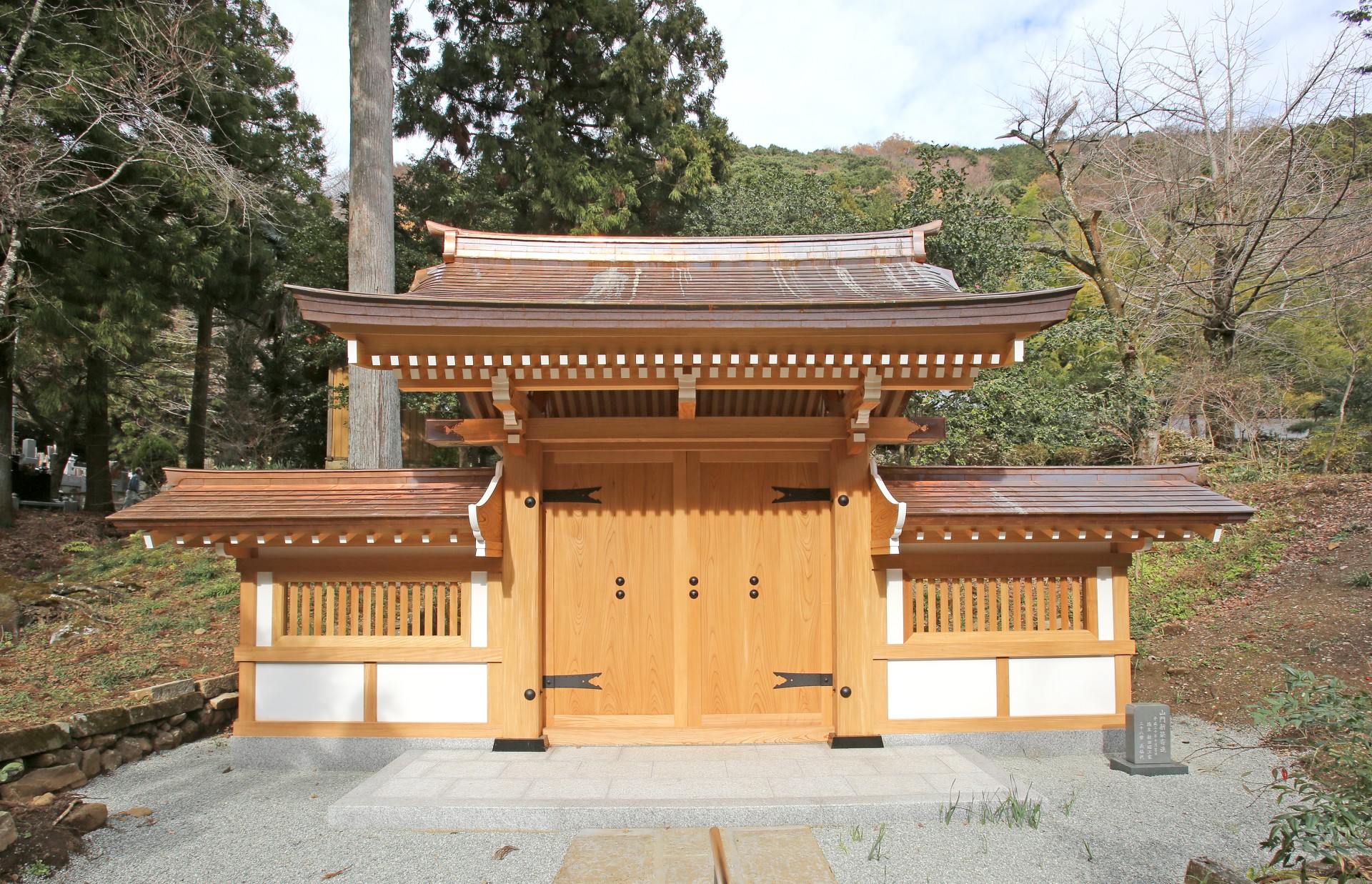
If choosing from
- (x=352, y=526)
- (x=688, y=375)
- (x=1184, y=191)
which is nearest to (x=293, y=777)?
(x=352, y=526)

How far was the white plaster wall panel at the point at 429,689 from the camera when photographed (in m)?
4.86

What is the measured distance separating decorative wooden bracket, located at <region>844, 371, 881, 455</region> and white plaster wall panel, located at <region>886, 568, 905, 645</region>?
90 centimetres

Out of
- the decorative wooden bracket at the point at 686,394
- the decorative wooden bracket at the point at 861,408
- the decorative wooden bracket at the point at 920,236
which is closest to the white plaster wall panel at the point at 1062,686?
the decorative wooden bracket at the point at 861,408

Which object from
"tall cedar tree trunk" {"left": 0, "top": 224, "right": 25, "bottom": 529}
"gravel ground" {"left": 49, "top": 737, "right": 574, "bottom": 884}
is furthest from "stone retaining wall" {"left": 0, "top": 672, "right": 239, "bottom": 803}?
"tall cedar tree trunk" {"left": 0, "top": 224, "right": 25, "bottom": 529}

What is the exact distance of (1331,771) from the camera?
271 cm

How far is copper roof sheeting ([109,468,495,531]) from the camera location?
14.9 ft

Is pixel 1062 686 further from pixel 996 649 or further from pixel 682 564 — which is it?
pixel 682 564

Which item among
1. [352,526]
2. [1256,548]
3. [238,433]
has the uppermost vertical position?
[238,433]

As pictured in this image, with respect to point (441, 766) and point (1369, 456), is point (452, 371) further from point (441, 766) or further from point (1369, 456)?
point (1369, 456)

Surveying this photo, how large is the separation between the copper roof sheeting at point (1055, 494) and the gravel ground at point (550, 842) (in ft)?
5.55

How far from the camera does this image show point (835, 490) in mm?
5020

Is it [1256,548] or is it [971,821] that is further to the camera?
[1256,548]

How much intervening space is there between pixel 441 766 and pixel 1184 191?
14.1 m

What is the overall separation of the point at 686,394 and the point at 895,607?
2087 mm
